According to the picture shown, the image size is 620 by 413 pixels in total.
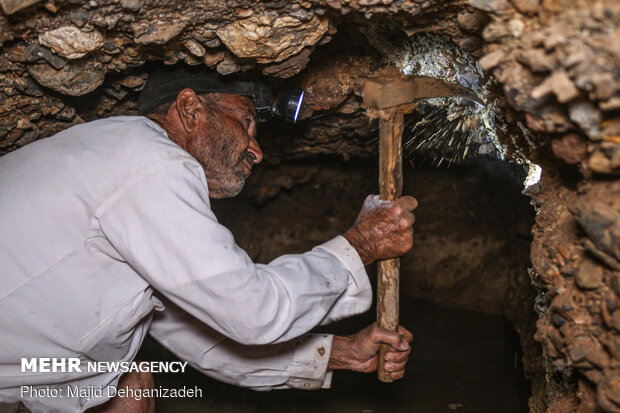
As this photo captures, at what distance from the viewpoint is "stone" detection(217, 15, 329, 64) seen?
1.83 meters

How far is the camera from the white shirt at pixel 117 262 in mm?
1632

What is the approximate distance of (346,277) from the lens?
78.6 inches

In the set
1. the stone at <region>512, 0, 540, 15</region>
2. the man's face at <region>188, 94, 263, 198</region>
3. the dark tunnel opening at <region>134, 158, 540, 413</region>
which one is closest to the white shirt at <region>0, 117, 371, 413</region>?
the man's face at <region>188, 94, 263, 198</region>

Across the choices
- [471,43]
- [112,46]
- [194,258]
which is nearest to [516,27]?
[471,43]

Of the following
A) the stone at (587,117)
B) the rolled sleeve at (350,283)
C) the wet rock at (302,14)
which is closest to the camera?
the stone at (587,117)

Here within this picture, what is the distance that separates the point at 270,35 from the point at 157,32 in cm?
37

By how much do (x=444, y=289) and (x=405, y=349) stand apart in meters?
2.22

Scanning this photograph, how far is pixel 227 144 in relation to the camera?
218 cm

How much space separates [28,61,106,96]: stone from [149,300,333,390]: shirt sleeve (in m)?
0.89

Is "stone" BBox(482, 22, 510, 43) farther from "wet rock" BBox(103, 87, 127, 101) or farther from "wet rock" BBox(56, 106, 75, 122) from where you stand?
"wet rock" BBox(56, 106, 75, 122)

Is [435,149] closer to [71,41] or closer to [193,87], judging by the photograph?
[193,87]

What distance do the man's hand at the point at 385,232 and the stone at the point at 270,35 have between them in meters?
0.65

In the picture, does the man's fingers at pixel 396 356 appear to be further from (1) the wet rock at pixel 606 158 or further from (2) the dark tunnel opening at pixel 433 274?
(2) the dark tunnel opening at pixel 433 274

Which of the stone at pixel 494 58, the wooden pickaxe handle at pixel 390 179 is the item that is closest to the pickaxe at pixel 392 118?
the wooden pickaxe handle at pixel 390 179
